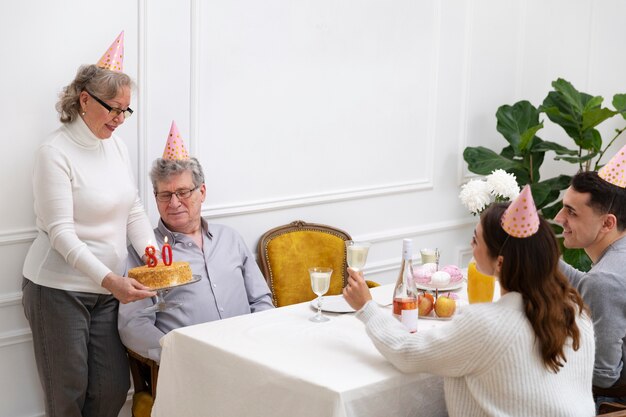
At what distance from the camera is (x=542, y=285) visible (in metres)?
2.06

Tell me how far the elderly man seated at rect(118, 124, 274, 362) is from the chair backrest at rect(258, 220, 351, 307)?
407 mm

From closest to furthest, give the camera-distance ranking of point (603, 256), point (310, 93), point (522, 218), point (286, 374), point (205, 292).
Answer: point (522, 218) → point (286, 374) → point (603, 256) → point (205, 292) → point (310, 93)

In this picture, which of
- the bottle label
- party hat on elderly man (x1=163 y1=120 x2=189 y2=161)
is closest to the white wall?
party hat on elderly man (x1=163 y1=120 x2=189 y2=161)

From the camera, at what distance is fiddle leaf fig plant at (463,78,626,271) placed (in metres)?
4.57

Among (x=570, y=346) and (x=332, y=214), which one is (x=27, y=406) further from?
(x=570, y=346)

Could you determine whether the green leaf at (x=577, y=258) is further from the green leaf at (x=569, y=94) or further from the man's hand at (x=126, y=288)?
the man's hand at (x=126, y=288)

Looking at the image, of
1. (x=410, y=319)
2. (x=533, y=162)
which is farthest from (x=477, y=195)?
(x=410, y=319)

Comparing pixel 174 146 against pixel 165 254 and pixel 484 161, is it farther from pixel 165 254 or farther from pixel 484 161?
pixel 484 161

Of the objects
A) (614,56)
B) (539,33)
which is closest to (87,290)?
(539,33)

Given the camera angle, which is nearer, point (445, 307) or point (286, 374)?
point (286, 374)

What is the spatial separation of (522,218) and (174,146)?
159cm

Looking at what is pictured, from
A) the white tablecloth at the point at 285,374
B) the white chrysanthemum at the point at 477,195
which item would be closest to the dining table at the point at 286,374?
the white tablecloth at the point at 285,374

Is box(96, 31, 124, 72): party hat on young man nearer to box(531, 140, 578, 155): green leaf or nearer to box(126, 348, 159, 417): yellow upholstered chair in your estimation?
box(126, 348, 159, 417): yellow upholstered chair

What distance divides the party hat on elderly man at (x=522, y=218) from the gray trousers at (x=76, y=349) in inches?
63.1
